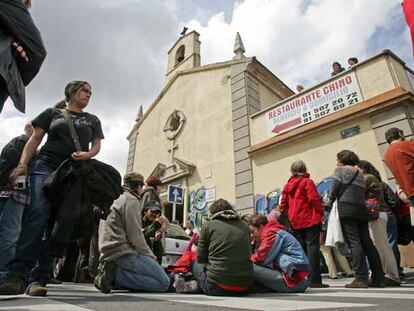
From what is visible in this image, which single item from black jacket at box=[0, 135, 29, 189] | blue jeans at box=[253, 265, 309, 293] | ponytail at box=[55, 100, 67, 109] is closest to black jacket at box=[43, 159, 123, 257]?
black jacket at box=[0, 135, 29, 189]

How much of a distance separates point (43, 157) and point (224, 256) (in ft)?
5.87

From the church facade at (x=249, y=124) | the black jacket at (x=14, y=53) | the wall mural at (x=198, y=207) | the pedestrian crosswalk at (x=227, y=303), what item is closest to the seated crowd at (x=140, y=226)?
the pedestrian crosswalk at (x=227, y=303)

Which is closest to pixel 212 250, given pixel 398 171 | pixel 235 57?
pixel 398 171

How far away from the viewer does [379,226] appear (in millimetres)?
3891

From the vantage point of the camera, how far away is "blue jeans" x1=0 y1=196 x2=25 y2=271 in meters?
2.72

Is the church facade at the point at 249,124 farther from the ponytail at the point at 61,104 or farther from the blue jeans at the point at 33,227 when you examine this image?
the blue jeans at the point at 33,227

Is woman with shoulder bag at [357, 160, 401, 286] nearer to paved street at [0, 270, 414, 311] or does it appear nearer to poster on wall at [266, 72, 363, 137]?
paved street at [0, 270, 414, 311]

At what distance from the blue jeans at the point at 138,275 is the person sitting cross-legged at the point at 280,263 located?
3.21ft

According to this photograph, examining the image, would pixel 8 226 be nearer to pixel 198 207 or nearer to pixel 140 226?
pixel 140 226

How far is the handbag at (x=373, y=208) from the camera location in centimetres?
379

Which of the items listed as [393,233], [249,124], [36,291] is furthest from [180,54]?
[36,291]

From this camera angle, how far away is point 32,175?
2617 millimetres

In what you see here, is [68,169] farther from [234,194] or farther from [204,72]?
[204,72]

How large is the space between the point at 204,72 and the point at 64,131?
12.0m
